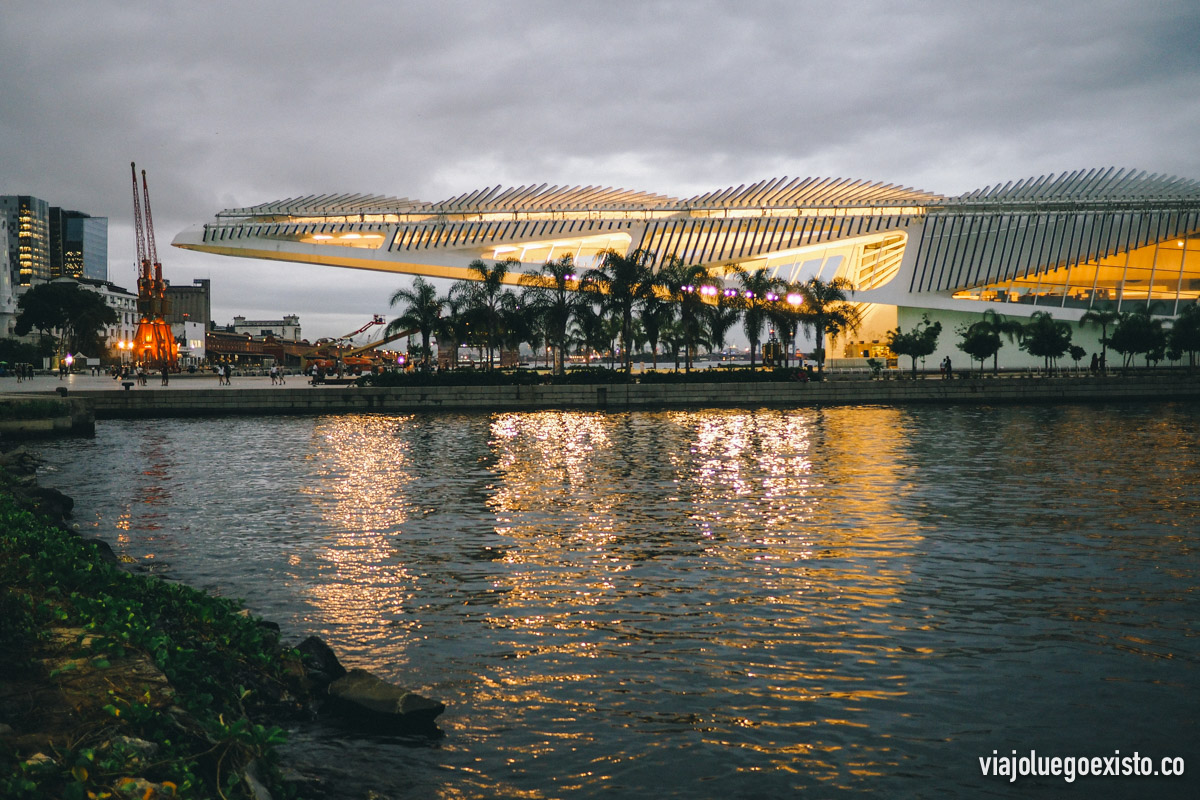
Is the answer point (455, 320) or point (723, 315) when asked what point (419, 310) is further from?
point (723, 315)

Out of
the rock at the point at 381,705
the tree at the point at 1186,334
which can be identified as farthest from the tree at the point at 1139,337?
the rock at the point at 381,705

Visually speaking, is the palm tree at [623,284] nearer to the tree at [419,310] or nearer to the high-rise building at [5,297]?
the tree at [419,310]

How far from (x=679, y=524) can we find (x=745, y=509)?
211 cm

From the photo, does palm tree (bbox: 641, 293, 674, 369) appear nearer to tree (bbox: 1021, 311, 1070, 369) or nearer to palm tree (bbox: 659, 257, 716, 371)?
palm tree (bbox: 659, 257, 716, 371)

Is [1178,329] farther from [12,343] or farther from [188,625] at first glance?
[12,343]

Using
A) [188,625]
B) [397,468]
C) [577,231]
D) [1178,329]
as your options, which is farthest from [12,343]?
[188,625]

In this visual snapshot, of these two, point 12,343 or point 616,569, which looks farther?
point 12,343

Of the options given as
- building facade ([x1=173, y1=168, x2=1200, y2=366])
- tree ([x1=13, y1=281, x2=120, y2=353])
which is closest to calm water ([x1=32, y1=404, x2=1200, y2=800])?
building facade ([x1=173, y1=168, x2=1200, y2=366])

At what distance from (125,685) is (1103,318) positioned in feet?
228

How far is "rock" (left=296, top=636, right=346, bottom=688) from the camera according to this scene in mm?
8539

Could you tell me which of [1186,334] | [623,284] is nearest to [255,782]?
[623,284]

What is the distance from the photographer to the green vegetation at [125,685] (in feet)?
17.3

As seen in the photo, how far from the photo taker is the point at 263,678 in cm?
816

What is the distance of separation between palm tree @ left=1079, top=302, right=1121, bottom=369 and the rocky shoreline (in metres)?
64.5
